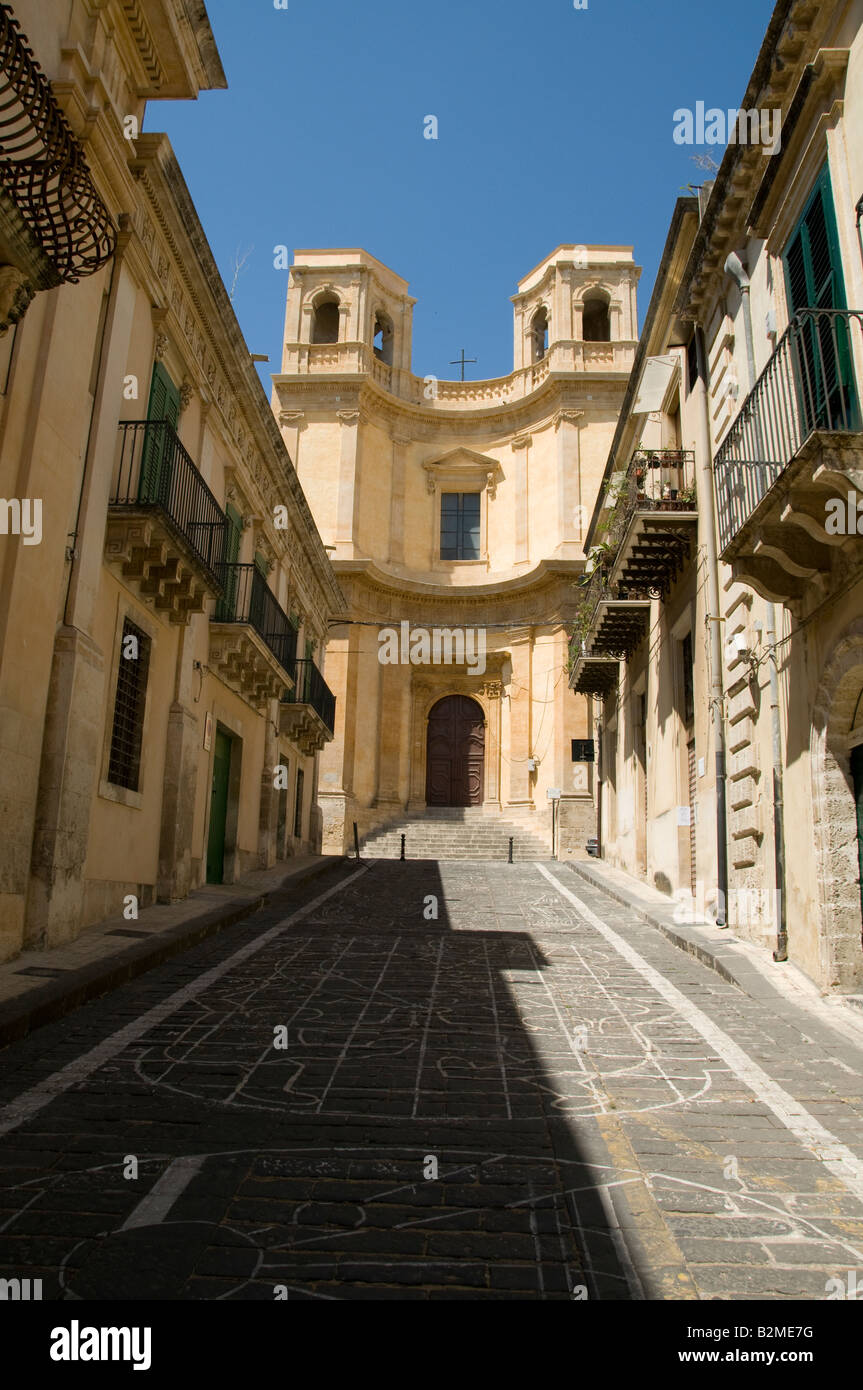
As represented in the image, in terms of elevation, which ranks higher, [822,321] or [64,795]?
[822,321]

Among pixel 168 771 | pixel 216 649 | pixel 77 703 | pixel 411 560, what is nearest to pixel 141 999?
pixel 77 703

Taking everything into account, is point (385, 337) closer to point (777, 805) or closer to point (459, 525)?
point (459, 525)

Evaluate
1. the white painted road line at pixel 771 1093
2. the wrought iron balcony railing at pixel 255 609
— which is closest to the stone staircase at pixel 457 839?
the wrought iron balcony railing at pixel 255 609

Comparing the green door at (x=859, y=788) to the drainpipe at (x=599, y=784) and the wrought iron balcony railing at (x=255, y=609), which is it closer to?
the wrought iron balcony railing at (x=255, y=609)

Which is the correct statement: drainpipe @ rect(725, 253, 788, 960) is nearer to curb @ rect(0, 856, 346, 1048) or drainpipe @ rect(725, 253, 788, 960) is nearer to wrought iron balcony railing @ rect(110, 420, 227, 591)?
curb @ rect(0, 856, 346, 1048)

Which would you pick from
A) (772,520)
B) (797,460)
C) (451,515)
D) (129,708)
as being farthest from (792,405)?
(451,515)

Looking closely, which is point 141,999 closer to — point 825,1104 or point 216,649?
point 825,1104

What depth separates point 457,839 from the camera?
2734 centimetres

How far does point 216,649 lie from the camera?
48.3ft

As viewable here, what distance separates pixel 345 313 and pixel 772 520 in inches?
1169

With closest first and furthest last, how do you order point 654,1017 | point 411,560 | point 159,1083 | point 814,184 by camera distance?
point 159,1083, point 654,1017, point 814,184, point 411,560

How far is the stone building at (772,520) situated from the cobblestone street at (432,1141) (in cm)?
162
